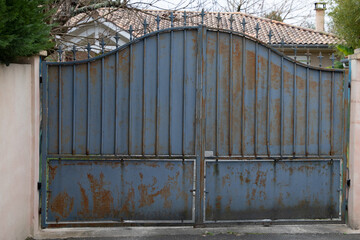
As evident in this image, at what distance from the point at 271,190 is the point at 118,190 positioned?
190cm

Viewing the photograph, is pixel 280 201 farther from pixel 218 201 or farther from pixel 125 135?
pixel 125 135

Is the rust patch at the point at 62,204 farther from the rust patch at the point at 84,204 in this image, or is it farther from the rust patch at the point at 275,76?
the rust patch at the point at 275,76

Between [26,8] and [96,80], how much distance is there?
63.8 inches

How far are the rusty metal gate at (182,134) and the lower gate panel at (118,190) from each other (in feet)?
0.04

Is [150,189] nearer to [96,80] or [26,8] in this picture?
[96,80]

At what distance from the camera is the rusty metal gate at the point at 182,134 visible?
576cm

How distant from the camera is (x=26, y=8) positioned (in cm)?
430

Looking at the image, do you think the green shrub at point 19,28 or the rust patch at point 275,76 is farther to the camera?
the rust patch at point 275,76

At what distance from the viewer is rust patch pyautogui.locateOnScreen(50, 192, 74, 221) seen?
578 centimetres

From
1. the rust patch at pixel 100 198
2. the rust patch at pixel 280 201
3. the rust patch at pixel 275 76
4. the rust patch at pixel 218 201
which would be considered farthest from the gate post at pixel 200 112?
the rust patch at pixel 100 198

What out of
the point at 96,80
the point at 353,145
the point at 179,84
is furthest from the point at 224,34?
the point at 353,145

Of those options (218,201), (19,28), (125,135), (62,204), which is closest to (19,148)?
(62,204)

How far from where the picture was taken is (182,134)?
19.1ft

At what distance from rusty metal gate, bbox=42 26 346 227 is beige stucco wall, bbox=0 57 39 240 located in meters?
0.23
